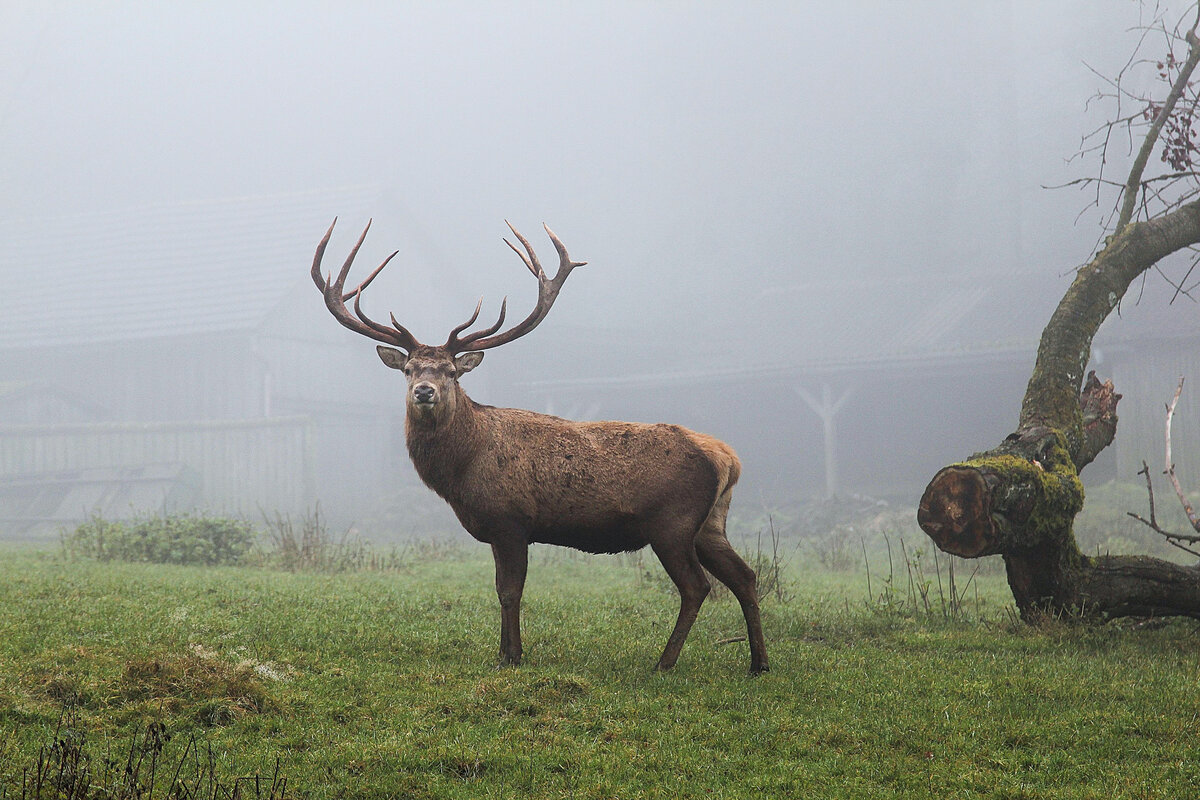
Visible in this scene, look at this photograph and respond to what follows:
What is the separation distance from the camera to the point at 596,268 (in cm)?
4972

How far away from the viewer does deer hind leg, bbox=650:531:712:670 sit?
23.2 ft

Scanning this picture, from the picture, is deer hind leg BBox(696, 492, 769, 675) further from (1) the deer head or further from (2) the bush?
(2) the bush

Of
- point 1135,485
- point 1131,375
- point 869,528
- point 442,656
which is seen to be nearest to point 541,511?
point 442,656

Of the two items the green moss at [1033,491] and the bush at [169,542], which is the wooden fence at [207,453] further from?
the green moss at [1033,491]

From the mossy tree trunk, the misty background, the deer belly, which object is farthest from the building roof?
the mossy tree trunk

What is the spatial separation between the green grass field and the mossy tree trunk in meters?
0.39

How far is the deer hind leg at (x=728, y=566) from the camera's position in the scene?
283 inches

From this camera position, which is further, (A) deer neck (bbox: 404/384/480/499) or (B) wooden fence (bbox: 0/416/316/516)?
(B) wooden fence (bbox: 0/416/316/516)

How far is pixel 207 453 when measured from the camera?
24.1 m

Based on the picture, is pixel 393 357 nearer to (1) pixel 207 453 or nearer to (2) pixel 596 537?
(2) pixel 596 537

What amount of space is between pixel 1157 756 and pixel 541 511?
12.9 feet

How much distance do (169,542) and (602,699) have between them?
32.5 feet

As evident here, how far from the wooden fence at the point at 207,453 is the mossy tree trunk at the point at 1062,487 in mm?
18308

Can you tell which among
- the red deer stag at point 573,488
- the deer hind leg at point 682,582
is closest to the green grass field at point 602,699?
the deer hind leg at point 682,582
